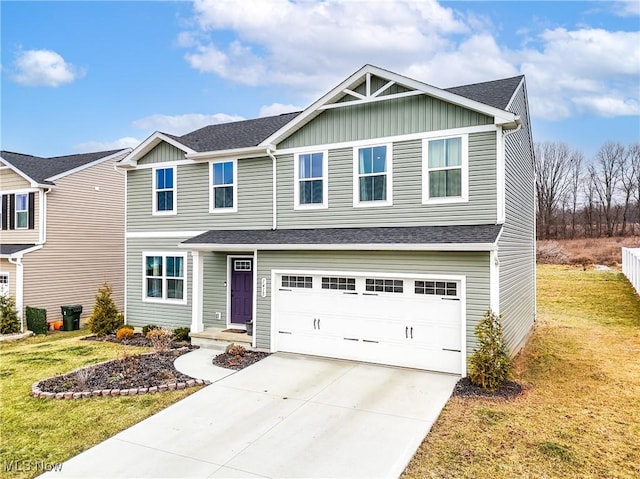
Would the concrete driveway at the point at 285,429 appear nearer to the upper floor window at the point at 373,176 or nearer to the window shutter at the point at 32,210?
the upper floor window at the point at 373,176

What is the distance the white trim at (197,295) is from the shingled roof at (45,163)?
8.32 metres

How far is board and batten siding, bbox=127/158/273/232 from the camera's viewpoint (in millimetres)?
12859

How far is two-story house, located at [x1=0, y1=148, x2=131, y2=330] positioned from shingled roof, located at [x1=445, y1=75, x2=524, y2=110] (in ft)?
50.3

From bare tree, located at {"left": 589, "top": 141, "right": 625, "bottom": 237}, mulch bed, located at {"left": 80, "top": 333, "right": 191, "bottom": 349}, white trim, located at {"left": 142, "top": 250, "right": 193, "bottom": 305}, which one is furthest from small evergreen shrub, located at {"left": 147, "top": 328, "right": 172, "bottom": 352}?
bare tree, located at {"left": 589, "top": 141, "right": 625, "bottom": 237}

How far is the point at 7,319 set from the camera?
50.7 feet

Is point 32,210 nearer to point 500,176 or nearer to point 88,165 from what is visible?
point 88,165

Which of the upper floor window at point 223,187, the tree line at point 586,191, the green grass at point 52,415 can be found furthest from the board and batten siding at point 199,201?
the tree line at point 586,191

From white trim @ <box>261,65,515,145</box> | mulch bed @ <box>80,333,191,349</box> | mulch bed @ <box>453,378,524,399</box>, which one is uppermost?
white trim @ <box>261,65,515,145</box>

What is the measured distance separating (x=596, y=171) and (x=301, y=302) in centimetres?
5018

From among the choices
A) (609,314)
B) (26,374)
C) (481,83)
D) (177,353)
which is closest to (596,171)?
(609,314)

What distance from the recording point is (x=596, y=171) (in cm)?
4888

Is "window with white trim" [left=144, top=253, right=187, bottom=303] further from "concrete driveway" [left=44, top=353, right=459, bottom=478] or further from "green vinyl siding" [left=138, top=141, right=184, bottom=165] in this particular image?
"concrete driveway" [left=44, top=353, right=459, bottom=478]

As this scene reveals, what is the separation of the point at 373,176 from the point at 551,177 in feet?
149

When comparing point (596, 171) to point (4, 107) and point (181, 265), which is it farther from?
point (4, 107)
